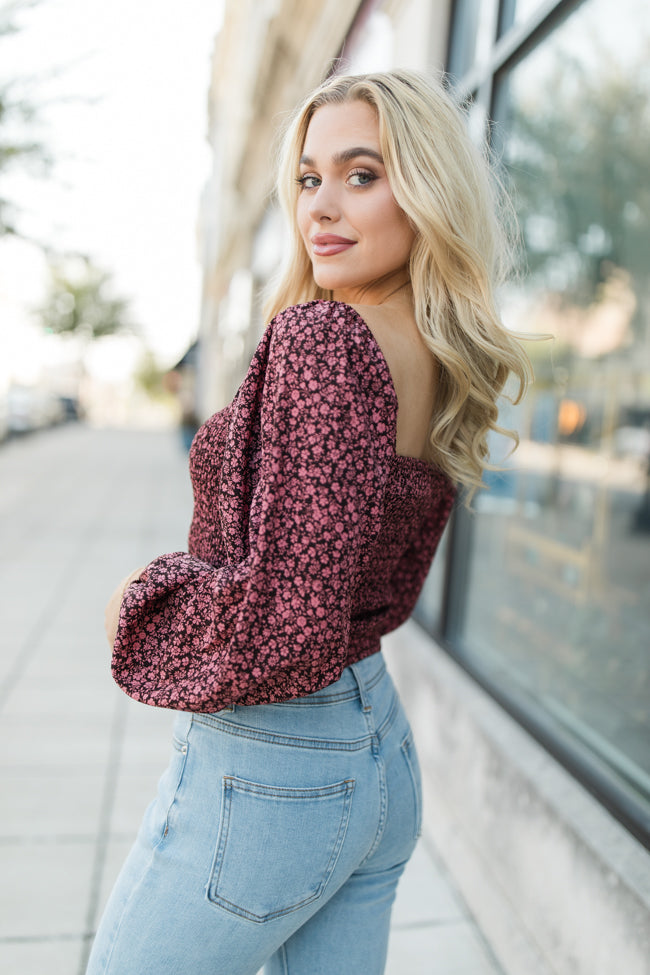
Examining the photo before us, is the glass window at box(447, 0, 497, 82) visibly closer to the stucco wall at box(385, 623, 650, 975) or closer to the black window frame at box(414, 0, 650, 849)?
the black window frame at box(414, 0, 650, 849)

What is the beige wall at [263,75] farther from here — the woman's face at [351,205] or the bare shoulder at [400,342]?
the bare shoulder at [400,342]

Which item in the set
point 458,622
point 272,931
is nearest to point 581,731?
point 458,622

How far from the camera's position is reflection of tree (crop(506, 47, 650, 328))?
4.34m

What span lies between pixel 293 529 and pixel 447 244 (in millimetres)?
552

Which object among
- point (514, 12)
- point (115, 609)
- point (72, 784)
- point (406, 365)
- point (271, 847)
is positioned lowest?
point (72, 784)

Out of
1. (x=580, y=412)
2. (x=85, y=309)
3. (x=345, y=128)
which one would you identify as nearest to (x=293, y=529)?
(x=345, y=128)

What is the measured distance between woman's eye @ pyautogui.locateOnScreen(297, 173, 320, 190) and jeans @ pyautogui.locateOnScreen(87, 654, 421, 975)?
32.8 inches

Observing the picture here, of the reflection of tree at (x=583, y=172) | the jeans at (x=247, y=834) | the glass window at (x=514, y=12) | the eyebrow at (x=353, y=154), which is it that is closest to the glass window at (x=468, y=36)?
the glass window at (x=514, y=12)

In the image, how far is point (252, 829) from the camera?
44.3 inches

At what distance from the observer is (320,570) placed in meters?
1.03

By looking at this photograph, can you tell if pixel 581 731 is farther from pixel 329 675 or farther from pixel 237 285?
pixel 237 285

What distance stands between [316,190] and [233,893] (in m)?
1.12

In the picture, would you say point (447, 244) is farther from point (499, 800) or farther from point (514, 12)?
point (514, 12)

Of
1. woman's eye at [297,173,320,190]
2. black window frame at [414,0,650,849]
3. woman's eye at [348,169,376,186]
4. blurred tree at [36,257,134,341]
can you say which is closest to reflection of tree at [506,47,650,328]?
black window frame at [414,0,650,849]
